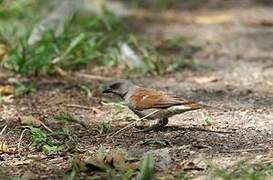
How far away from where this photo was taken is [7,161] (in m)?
4.74

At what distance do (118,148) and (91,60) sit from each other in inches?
118

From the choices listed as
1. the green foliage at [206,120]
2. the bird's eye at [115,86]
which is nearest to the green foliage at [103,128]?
the bird's eye at [115,86]

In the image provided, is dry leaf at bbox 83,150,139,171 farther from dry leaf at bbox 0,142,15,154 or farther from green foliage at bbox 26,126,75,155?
dry leaf at bbox 0,142,15,154

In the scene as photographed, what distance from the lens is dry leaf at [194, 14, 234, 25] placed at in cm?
1006

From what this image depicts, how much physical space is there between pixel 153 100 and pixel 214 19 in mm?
5088

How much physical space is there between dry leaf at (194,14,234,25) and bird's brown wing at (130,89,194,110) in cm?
479

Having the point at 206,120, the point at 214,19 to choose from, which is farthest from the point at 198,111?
the point at 214,19

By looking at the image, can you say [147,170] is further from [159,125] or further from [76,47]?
[76,47]

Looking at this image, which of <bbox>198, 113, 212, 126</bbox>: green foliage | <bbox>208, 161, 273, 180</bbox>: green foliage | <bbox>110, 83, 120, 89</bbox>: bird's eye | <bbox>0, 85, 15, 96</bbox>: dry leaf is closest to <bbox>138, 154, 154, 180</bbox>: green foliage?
<bbox>208, 161, 273, 180</bbox>: green foliage

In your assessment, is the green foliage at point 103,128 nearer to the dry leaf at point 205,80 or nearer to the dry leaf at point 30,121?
the dry leaf at point 30,121

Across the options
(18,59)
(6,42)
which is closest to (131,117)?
(18,59)

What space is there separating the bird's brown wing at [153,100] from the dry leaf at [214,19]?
15.7 ft

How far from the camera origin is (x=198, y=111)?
5.88 m

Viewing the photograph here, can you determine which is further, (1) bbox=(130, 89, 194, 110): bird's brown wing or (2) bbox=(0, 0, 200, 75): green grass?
(2) bbox=(0, 0, 200, 75): green grass
